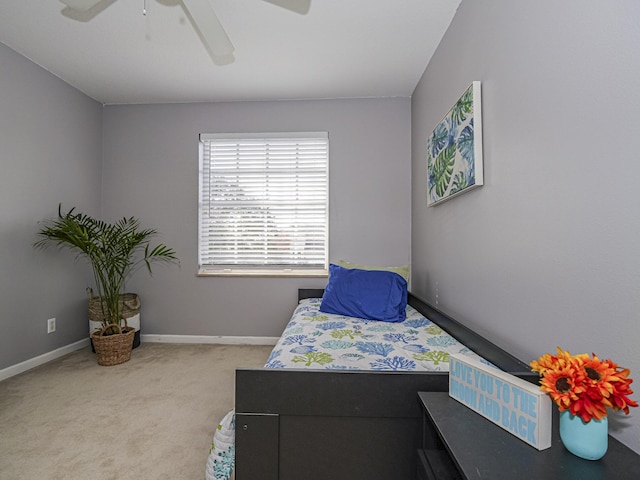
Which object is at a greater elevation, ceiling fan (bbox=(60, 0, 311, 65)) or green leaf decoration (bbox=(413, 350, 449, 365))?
ceiling fan (bbox=(60, 0, 311, 65))

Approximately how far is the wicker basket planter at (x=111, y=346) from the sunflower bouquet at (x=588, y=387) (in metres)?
3.14

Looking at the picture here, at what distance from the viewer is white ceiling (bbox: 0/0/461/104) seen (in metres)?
2.16

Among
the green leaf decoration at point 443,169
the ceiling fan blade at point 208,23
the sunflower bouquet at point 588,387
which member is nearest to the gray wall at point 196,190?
the green leaf decoration at point 443,169

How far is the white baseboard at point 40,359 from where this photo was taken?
2.57 metres

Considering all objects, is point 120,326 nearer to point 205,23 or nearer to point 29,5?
point 29,5

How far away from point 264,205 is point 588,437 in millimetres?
3110

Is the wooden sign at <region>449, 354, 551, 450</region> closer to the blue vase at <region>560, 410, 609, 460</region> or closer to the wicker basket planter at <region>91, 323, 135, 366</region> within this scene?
the blue vase at <region>560, 410, 609, 460</region>

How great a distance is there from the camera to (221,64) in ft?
9.14

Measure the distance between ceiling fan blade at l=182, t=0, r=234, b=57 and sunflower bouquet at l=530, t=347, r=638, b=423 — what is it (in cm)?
190

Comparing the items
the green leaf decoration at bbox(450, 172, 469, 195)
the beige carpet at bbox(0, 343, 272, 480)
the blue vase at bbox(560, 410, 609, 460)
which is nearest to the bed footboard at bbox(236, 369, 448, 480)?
the blue vase at bbox(560, 410, 609, 460)

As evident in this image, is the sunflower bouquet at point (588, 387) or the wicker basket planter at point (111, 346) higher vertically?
the sunflower bouquet at point (588, 387)

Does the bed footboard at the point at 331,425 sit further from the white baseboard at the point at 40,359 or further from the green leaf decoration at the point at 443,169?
the white baseboard at the point at 40,359

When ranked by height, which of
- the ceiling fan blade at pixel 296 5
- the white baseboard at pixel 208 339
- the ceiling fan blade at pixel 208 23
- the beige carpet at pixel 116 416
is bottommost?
the beige carpet at pixel 116 416

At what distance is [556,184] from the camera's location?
112 cm
